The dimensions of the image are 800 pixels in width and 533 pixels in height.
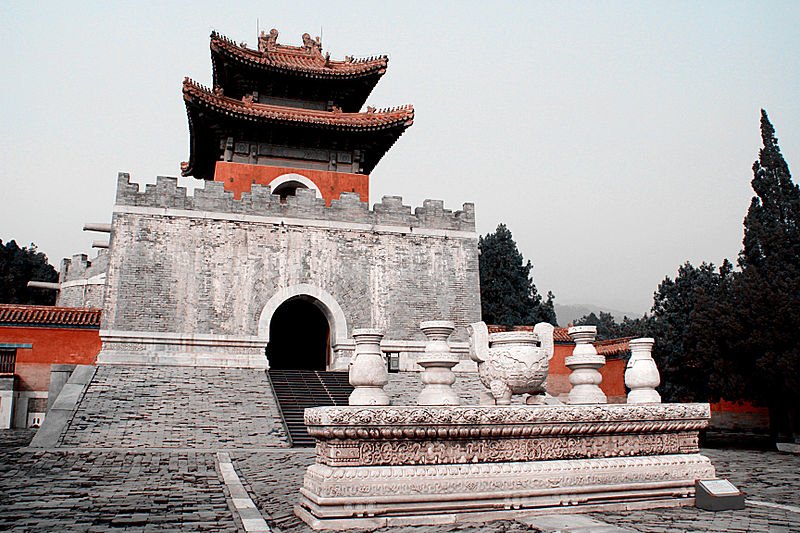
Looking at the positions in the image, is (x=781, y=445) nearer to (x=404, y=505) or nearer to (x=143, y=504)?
(x=404, y=505)

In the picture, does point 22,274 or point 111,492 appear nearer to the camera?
point 111,492

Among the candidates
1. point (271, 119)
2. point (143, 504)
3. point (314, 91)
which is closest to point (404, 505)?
point (143, 504)

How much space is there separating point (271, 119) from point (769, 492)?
1330 cm

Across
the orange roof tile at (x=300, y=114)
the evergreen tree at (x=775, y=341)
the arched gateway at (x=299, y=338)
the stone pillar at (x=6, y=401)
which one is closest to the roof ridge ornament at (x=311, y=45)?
the orange roof tile at (x=300, y=114)

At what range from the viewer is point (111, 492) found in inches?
235

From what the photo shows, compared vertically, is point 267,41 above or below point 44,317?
above

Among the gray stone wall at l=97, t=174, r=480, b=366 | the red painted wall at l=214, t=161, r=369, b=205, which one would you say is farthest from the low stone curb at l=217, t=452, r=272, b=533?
the red painted wall at l=214, t=161, r=369, b=205

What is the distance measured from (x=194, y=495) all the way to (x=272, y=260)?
938 cm

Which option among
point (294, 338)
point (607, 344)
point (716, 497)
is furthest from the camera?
point (294, 338)

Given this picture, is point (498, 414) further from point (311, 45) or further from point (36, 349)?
point (311, 45)

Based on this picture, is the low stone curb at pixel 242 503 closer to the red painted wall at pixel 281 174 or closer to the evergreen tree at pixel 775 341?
the evergreen tree at pixel 775 341

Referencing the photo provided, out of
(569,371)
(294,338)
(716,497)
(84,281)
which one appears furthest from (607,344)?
(84,281)

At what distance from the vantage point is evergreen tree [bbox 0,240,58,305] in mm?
32875

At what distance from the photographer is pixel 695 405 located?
5875 millimetres
